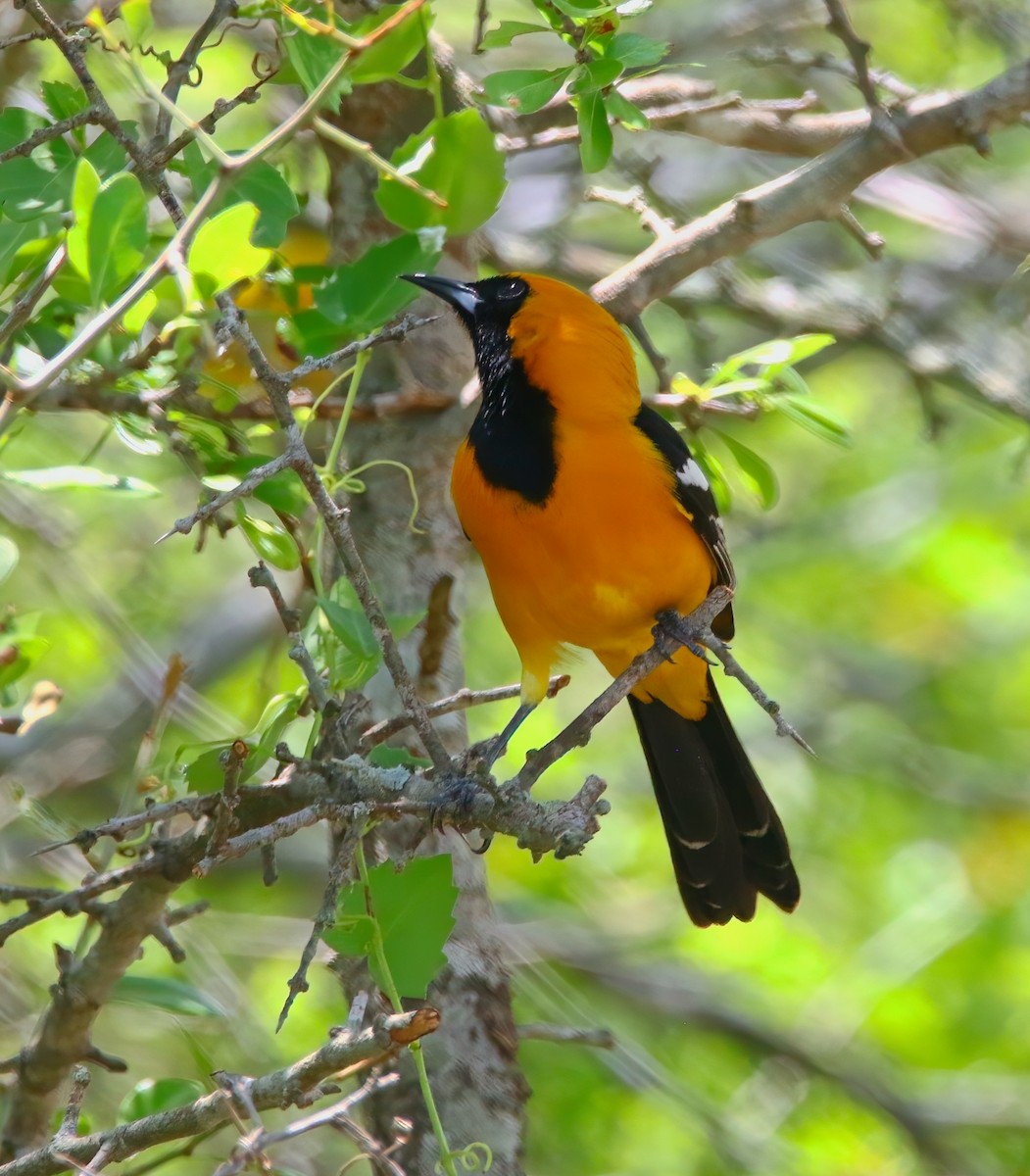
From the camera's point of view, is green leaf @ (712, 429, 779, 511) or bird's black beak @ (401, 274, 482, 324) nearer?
green leaf @ (712, 429, 779, 511)

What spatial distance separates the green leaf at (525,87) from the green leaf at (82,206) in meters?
0.87

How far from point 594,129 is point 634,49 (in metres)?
0.17

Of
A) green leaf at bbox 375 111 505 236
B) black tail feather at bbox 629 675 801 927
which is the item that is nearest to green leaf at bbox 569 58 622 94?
green leaf at bbox 375 111 505 236

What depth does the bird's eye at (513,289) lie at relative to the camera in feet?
11.9

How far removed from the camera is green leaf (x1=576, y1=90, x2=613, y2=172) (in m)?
2.44

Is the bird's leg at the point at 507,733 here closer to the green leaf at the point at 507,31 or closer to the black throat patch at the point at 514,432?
the black throat patch at the point at 514,432

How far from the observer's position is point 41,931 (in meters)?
5.48

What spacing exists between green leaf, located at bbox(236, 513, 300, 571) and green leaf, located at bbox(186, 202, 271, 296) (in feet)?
2.16

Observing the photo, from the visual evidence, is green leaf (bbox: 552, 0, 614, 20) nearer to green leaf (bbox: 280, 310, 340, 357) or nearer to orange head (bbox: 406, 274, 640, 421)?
green leaf (bbox: 280, 310, 340, 357)

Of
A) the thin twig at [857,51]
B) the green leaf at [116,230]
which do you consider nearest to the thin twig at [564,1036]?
the green leaf at [116,230]

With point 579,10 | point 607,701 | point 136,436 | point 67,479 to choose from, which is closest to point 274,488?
point 136,436

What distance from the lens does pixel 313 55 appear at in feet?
7.20

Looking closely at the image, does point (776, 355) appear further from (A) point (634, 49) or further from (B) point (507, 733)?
(B) point (507, 733)

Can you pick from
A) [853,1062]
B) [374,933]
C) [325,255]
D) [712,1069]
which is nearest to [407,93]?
[325,255]
